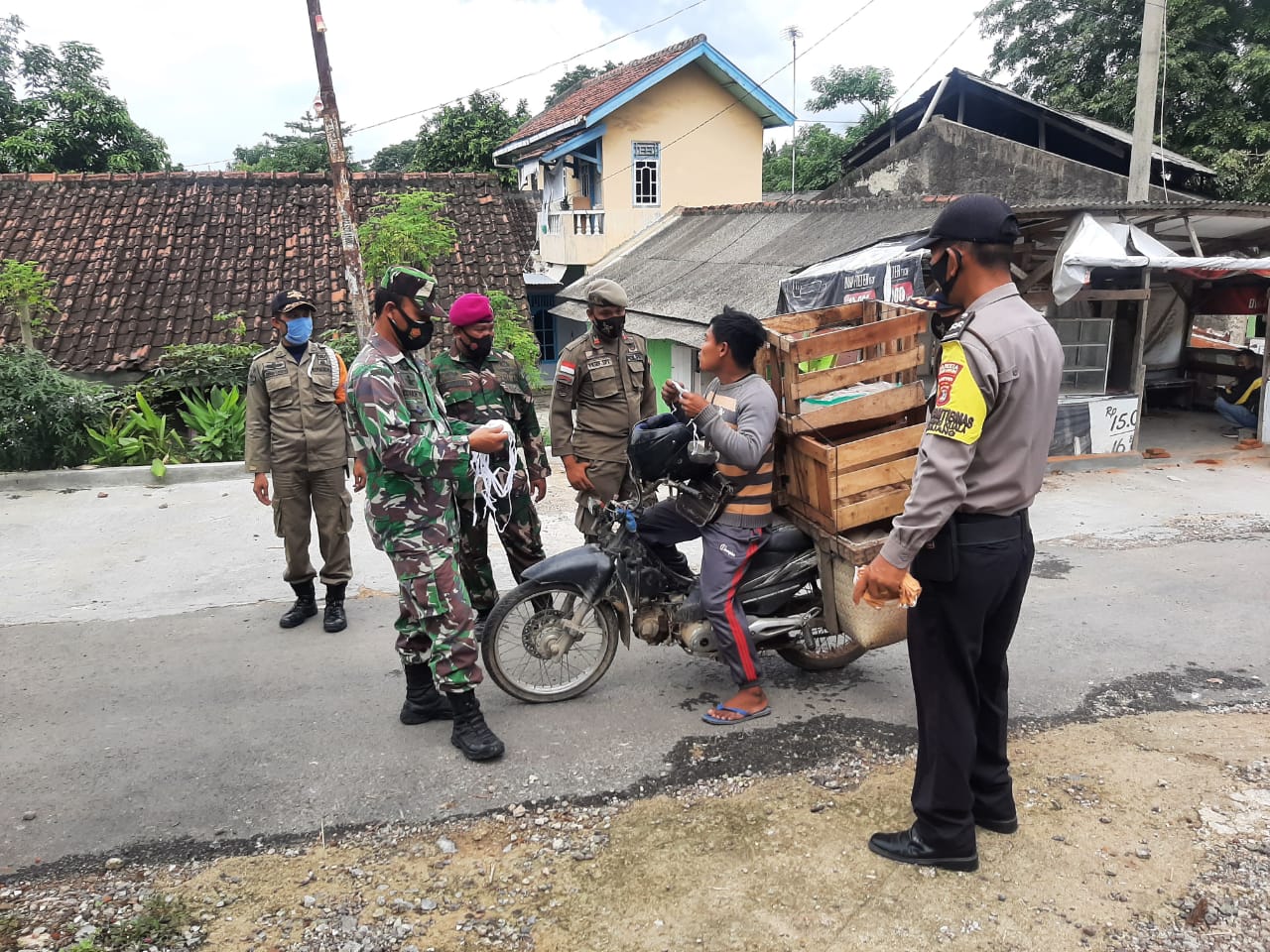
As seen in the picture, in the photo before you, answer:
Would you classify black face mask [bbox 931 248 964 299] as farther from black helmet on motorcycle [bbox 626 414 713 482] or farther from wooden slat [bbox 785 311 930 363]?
black helmet on motorcycle [bbox 626 414 713 482]

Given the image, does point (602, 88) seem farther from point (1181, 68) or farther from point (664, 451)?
point (664, 451)

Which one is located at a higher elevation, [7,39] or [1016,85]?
[7,39]

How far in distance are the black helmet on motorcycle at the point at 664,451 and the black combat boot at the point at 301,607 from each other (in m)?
2.53

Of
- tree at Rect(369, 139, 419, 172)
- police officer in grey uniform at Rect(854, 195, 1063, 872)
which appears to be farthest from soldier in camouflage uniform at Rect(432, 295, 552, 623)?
tree at Rect(369, 139, 419, 172)

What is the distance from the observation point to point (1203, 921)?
2.71 meters

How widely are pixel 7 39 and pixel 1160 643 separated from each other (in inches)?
1049

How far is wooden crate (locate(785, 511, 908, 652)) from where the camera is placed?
11.8ft

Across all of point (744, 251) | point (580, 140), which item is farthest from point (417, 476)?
point (580, 140)

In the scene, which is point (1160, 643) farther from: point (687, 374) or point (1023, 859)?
point (687, 374)

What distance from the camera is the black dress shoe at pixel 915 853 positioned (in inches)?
116

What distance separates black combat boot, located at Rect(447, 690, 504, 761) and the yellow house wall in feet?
48.7

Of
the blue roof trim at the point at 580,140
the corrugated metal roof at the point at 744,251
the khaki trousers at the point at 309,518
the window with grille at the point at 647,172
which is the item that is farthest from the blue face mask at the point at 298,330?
the window with grille at the point at 647,172

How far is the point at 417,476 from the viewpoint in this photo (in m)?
3.62

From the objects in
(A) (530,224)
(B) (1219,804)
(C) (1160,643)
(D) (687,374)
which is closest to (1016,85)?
(A) (530,224)
